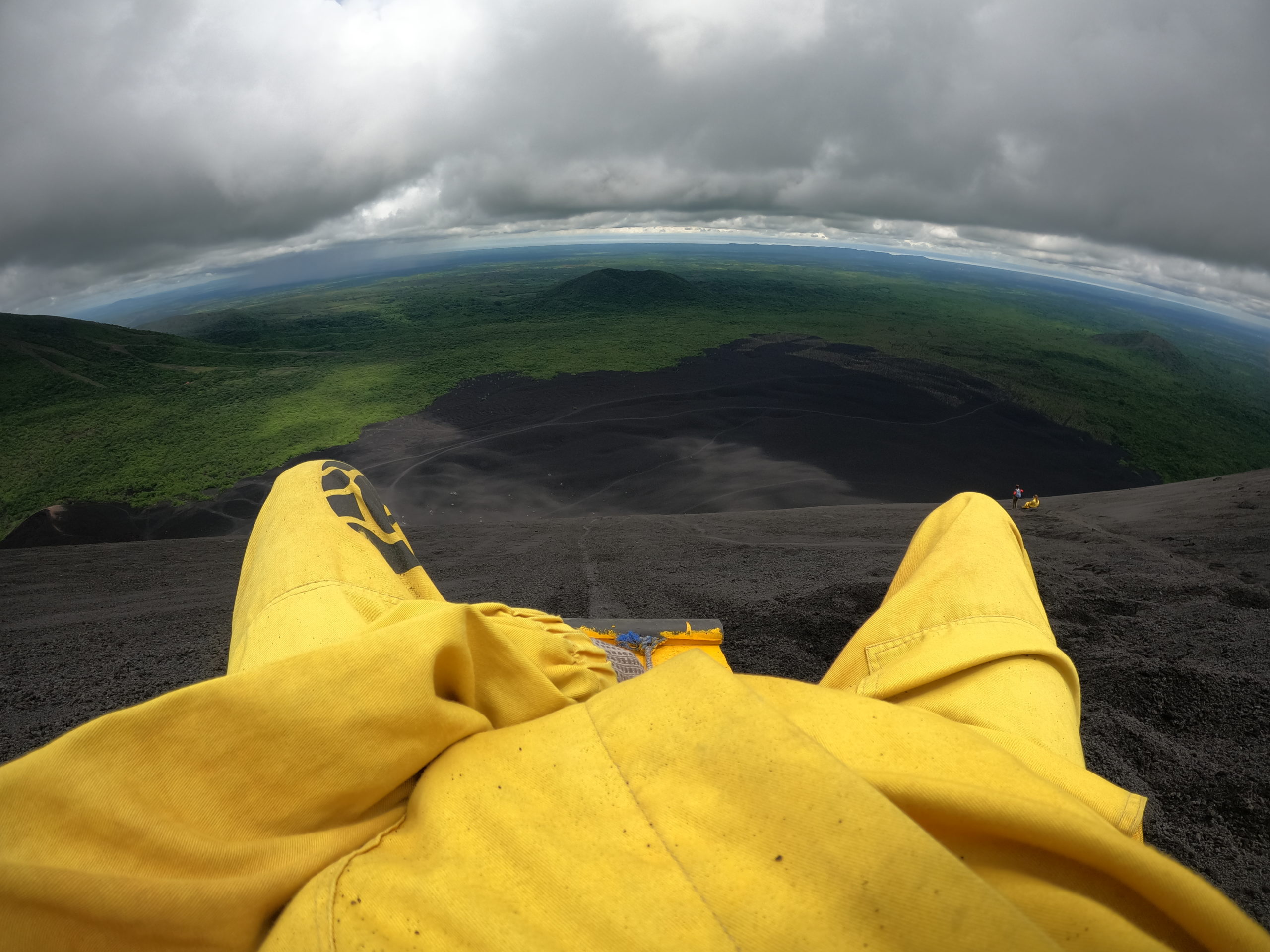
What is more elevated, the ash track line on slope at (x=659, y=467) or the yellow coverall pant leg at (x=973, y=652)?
the yellow coverall pant leg at (x=973, y=652)

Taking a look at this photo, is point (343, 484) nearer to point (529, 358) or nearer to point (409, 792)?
point (409, 792)

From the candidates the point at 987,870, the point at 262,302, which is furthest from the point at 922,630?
the point at 262,302

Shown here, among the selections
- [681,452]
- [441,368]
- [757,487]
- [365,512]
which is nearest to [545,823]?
[365,512]

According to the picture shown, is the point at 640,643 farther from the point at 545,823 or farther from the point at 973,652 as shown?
the point at 545,823

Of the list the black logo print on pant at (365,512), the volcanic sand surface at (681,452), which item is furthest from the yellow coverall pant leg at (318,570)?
the volcanic sand surface at (681,452)

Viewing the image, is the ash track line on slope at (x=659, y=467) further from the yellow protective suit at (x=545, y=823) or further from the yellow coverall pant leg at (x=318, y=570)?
the yellow protective suit at (x=545, y=823)

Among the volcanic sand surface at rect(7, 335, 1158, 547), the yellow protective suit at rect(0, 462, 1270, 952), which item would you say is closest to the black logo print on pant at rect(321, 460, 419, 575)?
the yellow protective suit at rect(0, 462, 1270, 952)

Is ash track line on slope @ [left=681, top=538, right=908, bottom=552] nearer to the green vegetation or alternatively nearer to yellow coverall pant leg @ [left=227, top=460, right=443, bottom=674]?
yellow coverall pant leg @ [left=227, top=460, right=443, bottom=674]
